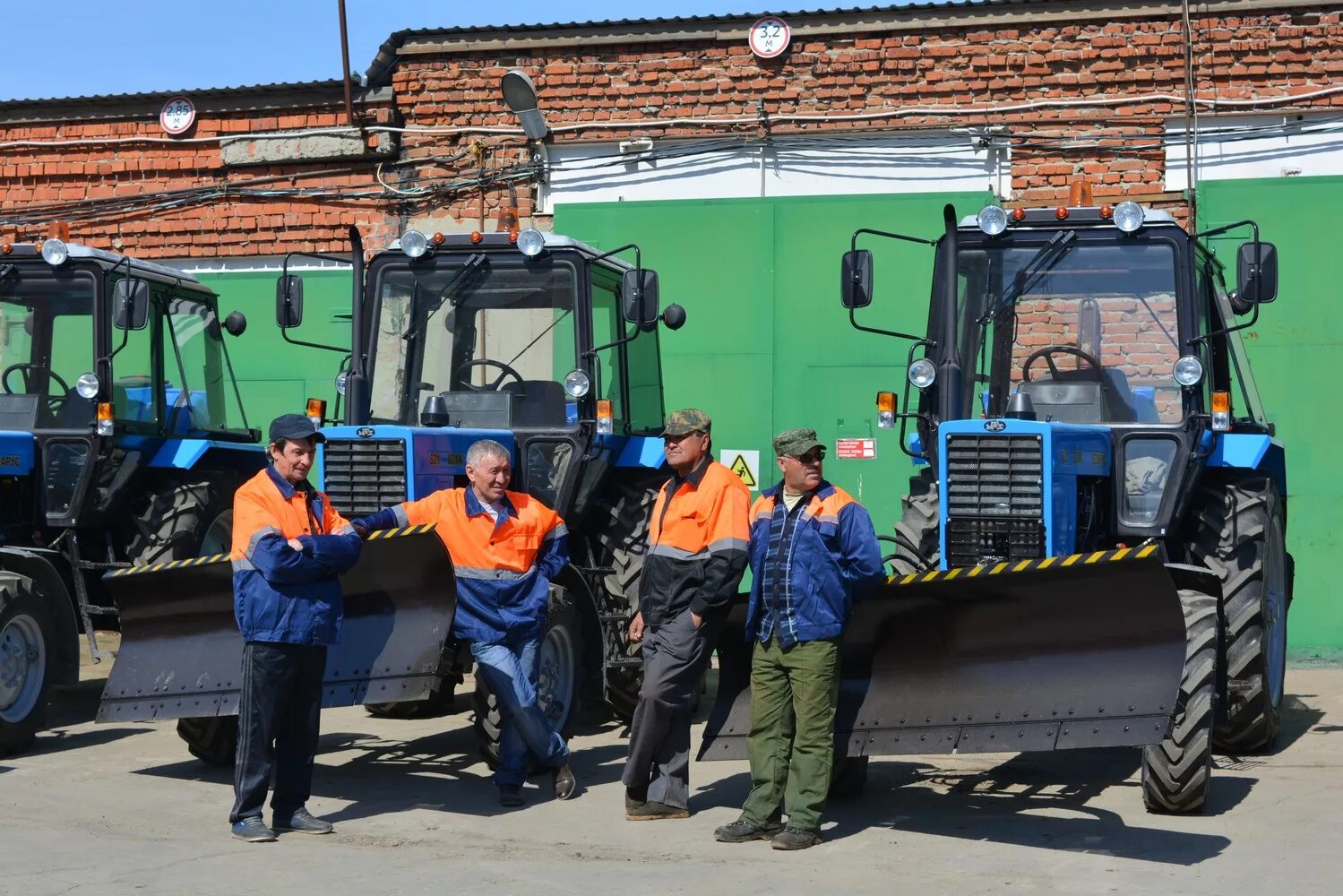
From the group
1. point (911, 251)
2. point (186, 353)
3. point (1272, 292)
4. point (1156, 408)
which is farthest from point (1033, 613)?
point (911, 251)

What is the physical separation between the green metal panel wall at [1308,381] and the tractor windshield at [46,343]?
8.20m

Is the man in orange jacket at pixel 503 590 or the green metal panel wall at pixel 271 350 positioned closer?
the man in orange jacket at pixel 503 590

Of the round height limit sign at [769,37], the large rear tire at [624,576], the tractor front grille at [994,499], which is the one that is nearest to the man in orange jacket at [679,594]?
the tractor front grille at [994,499]

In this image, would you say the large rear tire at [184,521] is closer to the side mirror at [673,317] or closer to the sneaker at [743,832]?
the side mirror at [673,317]

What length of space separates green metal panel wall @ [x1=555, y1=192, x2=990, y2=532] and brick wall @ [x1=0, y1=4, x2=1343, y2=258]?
0.73m

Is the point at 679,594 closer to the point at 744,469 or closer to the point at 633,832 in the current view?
the point at 633,832

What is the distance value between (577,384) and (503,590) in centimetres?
202

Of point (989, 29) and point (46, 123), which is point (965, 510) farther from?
point (46, 123)

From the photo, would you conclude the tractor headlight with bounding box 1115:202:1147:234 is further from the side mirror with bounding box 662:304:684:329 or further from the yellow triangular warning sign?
the yellow triangular warning sign

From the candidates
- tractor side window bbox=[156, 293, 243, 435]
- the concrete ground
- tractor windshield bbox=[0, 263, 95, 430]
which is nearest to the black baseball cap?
the concrete ground

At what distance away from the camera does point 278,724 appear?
6.85 m

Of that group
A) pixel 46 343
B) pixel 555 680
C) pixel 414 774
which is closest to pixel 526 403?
pixel 555 680

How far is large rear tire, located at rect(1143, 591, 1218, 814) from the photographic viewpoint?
6887mm

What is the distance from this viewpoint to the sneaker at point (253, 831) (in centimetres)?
670
